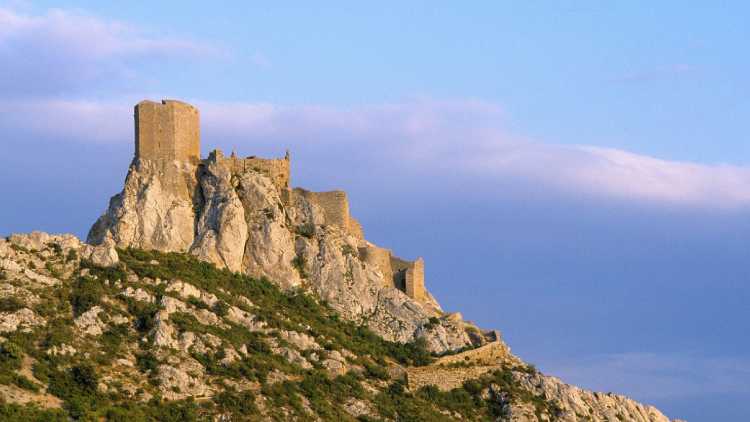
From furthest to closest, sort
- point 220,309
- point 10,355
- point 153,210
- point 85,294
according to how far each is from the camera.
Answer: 1. point 153,210
2. point 220,309
3. point 85,294
4. point 10,355

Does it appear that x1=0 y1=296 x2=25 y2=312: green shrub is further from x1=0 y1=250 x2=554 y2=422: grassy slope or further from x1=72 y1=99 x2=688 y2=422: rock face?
x1=72 y1=99 x2=688 y2=422: rock face

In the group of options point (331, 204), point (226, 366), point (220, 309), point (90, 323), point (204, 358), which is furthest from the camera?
point (331, 204)

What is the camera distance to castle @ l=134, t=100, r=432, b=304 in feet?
398

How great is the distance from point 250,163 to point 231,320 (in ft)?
52.0

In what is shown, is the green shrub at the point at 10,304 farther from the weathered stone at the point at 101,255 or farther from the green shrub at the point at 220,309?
the green shrub at the point at 220,309

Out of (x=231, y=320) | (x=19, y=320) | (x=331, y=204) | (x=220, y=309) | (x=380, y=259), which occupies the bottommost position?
(x=19, y=320)

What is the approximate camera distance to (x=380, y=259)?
126875 millimetres

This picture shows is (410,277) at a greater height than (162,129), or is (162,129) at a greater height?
(162,129)

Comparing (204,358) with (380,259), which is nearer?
(204,358)

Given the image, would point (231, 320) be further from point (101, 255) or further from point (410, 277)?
point (410, 277)

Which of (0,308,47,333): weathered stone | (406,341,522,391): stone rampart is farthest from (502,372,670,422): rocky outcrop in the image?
(0,308,47,333): weathered stone

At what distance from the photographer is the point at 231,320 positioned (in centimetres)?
11262

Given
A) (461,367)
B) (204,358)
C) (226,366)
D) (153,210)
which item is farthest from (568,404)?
(153,210)

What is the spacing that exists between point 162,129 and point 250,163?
6.94 meters
